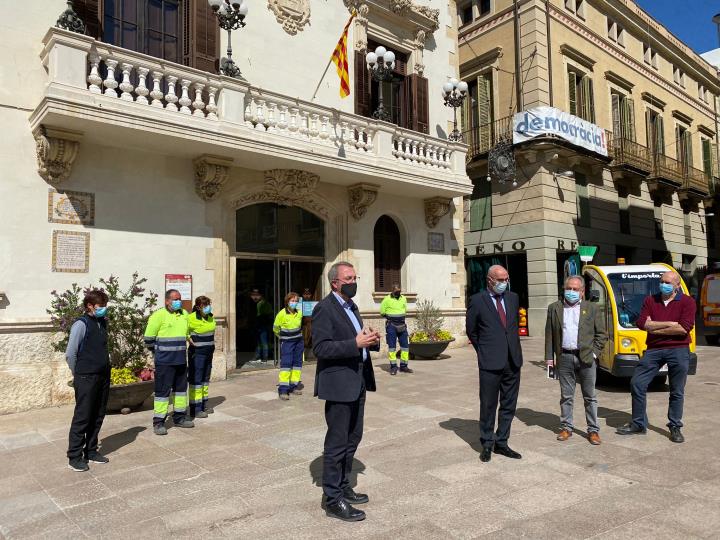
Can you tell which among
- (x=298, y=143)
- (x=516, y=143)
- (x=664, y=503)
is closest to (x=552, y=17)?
(x=516, y=143)

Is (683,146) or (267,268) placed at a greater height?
(683,146)

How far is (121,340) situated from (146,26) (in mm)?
6151

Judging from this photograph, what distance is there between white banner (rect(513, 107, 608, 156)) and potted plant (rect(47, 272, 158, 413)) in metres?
14.7

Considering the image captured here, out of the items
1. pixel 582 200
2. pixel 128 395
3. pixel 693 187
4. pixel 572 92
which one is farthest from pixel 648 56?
pixel 128 395

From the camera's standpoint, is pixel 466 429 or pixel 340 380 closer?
pixel 340 380

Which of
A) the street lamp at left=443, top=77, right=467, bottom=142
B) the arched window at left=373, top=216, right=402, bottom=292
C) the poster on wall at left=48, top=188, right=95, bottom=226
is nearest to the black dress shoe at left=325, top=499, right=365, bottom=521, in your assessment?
the poster on wall at left=48, top=188, right=95, bottom=226

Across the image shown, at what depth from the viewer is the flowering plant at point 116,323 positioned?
26.5ft

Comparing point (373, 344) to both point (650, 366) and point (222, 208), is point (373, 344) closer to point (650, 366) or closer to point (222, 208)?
point (650, 366)

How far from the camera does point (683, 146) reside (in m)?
28.5

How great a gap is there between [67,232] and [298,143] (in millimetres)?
4581

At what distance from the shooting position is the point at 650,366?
616cm

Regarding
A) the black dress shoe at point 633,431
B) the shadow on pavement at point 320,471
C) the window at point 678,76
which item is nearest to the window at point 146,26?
the shadow on pavement at point 320,471

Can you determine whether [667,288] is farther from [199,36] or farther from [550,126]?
[550,126]

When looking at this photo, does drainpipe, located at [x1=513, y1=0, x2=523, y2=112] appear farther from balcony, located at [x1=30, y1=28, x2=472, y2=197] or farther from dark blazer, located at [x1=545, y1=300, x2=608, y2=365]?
dark blazer, located at [x1=545, y1=300, x2=608, y2=365]
